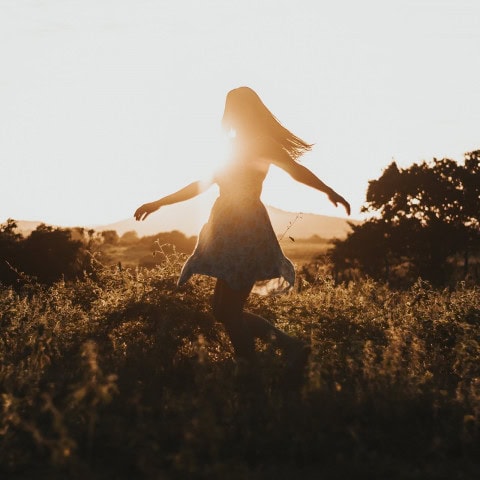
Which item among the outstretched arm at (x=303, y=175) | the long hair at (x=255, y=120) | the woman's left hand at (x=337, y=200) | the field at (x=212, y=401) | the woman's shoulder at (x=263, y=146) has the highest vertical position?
the long hair at (x=255, y=120)

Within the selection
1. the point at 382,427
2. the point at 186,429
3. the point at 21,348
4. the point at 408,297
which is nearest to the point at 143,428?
the point at 186,429

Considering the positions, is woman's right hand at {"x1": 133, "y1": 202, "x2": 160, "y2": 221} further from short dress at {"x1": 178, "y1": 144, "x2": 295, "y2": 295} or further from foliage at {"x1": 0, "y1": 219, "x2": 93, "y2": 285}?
foliage at {"x1": 0, "y1": 219, "x2": 93, "y2": 285}

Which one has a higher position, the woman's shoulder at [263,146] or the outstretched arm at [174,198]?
the woman's shoulder at [263,146]

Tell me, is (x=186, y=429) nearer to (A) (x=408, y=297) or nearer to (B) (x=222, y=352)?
(B) (x=222, y=352)

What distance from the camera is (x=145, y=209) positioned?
567 cm

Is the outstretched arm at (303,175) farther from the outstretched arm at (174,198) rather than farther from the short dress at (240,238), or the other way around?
the outstretched arm at (174,198)

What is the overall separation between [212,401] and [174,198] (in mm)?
1792

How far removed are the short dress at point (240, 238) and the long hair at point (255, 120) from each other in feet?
0.80

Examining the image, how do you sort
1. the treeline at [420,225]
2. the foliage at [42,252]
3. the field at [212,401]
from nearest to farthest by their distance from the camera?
the field at [212,401]
the foliage at [42,252]
the treeline at [420,225]

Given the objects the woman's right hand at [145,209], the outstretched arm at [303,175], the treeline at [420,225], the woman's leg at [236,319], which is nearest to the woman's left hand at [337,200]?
the outstretched arm at [303,175]

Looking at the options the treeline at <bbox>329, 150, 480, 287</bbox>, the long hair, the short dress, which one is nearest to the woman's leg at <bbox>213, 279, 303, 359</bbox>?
the short dress

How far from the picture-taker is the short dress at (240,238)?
5.51 m

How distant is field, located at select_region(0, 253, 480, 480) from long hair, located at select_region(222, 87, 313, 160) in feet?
5.69

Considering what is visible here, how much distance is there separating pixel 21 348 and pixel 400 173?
3729 cm
